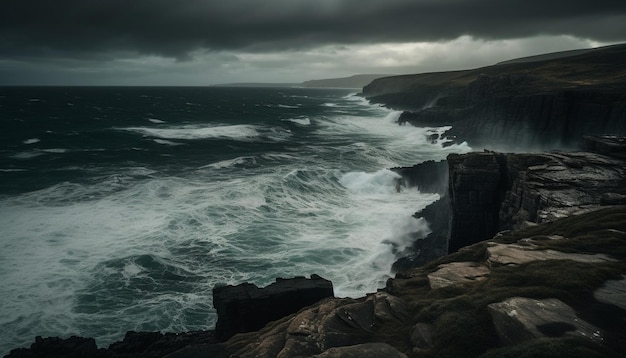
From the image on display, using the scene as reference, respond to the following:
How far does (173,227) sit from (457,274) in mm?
27617

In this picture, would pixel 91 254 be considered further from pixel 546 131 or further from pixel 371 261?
pixel 546 131

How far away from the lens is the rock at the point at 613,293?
1036 cm

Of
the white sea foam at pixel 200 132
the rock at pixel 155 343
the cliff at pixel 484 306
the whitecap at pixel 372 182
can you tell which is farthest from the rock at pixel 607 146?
the white sea foam at pixel 200 132

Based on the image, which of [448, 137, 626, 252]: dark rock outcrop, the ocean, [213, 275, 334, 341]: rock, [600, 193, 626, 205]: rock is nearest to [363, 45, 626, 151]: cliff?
the ocean

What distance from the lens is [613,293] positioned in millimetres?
10805

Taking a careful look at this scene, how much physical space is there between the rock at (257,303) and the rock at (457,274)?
6430 mm

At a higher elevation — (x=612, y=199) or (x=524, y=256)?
(x=612, y=199)

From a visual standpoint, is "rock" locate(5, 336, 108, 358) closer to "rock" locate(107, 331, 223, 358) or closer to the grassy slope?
"rock" locate(107, 331, 223, 358)

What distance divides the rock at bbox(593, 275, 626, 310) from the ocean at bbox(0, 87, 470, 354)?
1604 centimetres

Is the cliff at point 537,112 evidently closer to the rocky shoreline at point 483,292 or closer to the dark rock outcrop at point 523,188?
the dark rock outcrop at point 523,188

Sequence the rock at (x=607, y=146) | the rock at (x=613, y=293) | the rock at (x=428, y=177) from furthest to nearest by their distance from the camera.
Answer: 1. the rock at (x=428, y=177)
2. the rock at (x=607, y=146)
3. the rock at (x=613, y=293)

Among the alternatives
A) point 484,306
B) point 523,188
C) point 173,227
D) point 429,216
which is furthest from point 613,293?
point 173,227

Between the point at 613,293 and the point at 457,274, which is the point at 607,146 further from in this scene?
the point at 613,293

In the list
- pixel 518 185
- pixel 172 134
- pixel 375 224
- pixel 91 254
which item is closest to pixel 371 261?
pixel 375 224
